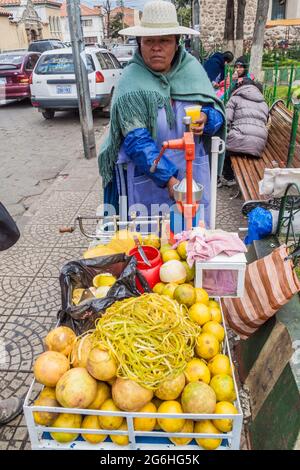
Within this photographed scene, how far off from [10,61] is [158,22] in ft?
37.1

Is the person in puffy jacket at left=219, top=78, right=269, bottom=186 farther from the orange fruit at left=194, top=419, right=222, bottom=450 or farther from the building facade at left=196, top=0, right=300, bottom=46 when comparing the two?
the building facade at left=196, top=0, right=300, bottom=46

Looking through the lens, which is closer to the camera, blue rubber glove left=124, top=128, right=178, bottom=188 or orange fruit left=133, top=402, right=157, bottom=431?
orange fruit left=133, top=402, right=157, bottom=431

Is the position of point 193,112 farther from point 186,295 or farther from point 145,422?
point 145,422

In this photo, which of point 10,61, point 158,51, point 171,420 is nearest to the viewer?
point 171,420

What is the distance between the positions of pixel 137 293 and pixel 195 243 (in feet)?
1.17

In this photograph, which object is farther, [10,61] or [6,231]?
[10,61]

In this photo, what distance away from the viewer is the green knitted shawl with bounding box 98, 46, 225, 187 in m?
2.70

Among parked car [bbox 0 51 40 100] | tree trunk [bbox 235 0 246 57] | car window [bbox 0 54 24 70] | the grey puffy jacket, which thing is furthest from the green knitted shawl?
tree trunk [bbox 235 0 246 57]

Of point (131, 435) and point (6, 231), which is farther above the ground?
point (6, 231)

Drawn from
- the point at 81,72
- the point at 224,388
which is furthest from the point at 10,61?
the point at 224,388

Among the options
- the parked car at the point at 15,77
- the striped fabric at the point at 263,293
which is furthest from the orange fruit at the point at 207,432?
the parked car at the point at 15,77

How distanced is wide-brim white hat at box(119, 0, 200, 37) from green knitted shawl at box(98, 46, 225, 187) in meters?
0.25

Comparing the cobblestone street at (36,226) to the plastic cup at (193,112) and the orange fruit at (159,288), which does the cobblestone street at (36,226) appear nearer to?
the orange fruit at (159,288)

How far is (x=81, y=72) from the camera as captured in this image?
6719mm
